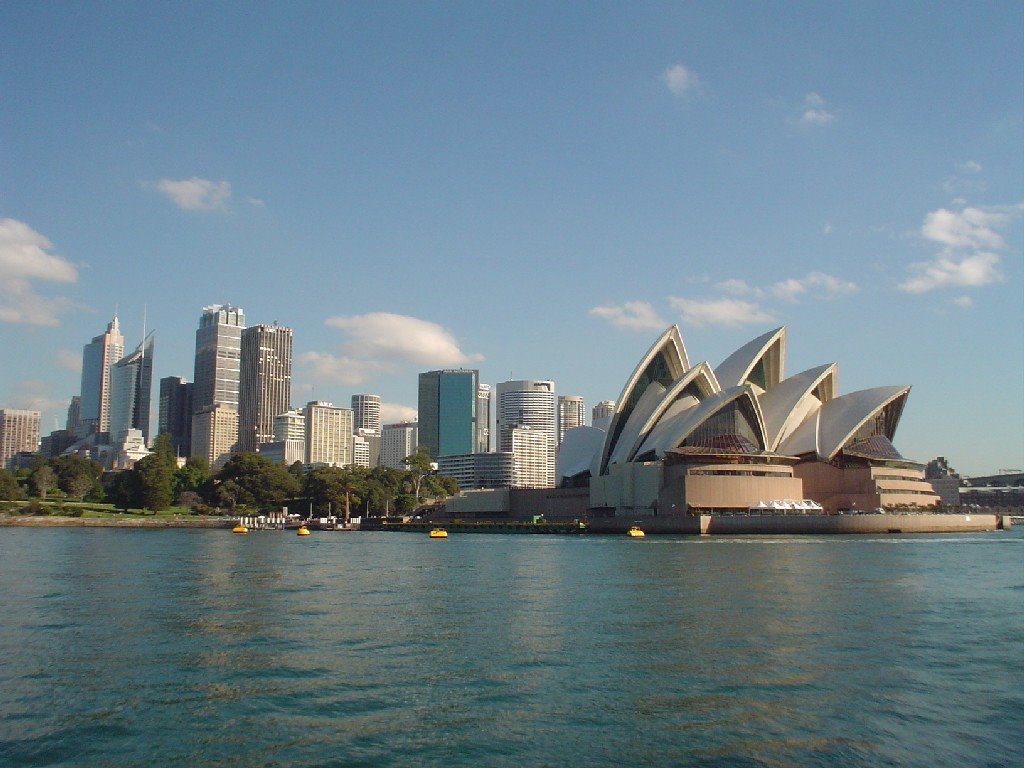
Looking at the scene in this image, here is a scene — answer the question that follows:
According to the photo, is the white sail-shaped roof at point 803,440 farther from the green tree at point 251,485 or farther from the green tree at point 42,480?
the green tree at point 42,480

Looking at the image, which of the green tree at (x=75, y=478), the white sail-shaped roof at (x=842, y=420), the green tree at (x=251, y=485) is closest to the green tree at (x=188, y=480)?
the green tree at (x=251, y=485)

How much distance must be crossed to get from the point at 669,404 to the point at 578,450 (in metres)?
17.5

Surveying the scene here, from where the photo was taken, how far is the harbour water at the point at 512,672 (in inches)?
504

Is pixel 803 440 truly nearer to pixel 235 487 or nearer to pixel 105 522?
pixel 235 487

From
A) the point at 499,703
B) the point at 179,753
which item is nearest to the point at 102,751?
the point at 179,753

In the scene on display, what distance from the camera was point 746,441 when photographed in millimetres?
80938

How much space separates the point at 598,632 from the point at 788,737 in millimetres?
8787

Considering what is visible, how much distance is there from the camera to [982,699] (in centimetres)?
1545

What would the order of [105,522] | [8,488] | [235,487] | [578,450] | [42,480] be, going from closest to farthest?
[105,522] < [578,450] < [8,488] < [235,487] < [42,480]

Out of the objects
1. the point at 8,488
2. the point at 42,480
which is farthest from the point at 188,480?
the point at 8,488

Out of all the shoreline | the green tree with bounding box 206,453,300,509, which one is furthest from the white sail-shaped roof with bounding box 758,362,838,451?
the green tree with bounding box 206,453,300,509

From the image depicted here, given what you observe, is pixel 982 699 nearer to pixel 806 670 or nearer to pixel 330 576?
pixel 806 670

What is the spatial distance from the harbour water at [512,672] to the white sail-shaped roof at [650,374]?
52.0 metres

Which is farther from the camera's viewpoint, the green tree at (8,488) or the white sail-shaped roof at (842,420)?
the green tree at (8,488)
